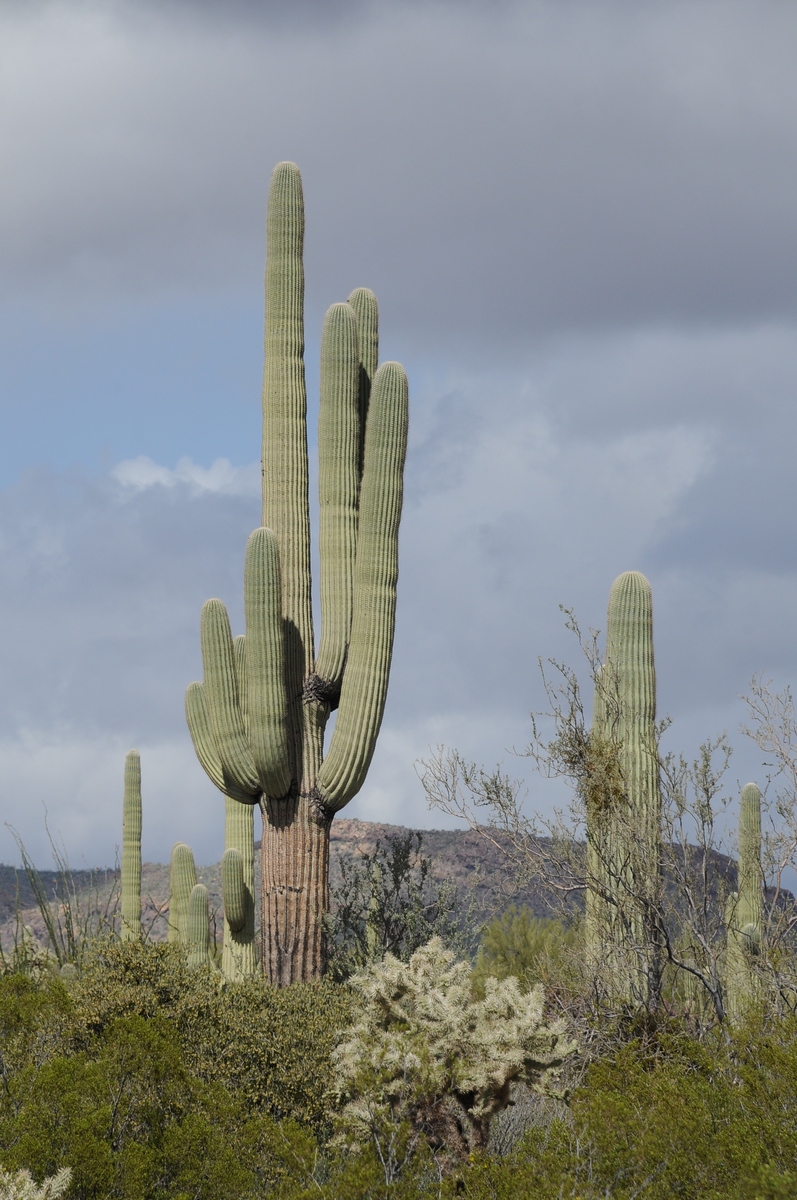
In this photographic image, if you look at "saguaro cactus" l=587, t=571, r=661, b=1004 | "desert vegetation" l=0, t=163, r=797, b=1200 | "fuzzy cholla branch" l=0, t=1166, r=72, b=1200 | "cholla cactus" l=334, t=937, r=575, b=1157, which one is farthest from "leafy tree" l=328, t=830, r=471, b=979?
"fuzzy cholla branch" l=0, t=1166, r=72, b=1200

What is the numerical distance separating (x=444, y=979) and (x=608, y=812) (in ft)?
9.91

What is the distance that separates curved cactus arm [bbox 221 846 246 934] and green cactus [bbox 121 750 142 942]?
1.99 metres

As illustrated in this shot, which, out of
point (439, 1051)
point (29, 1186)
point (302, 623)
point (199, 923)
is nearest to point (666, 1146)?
point (439, 1051)

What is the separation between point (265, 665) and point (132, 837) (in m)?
6.60

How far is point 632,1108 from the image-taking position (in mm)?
7125

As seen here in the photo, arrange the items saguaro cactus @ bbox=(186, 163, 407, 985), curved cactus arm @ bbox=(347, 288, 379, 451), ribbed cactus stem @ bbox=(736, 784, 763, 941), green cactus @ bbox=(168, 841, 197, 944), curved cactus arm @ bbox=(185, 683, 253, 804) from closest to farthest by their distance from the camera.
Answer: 1. saguaro cactus @ bbox=(186, 163, 407, 985)
2. curved cactus arm @ bbox=(185, 683, 253, 804)
3. curved cactus arm @ bbox=(347, 288, 379, 451)
4. ribbed cactus stem @ bbox=(736, 784, 763, 941)
5. green cactus @ bbox=(168, 841, 197, 944)

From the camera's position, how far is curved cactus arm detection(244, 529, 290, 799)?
1145 cm

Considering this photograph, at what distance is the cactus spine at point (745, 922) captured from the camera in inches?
431

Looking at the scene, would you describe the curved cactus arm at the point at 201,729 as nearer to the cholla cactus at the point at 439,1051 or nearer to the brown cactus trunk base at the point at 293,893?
the brown cactus trunk base at the point at 293,893

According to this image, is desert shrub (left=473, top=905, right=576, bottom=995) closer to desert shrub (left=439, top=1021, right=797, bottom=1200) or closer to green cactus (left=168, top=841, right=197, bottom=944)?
green cactus (left=168, top=841, right=197, bottom=944)

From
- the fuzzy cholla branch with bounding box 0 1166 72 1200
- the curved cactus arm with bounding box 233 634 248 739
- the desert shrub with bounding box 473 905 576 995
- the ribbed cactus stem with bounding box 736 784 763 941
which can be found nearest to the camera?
the fuzzy cholla branch with bounding box 0 1166 72 1200

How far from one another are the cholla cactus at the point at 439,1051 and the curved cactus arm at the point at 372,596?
309 centimetres

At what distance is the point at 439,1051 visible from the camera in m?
7.95

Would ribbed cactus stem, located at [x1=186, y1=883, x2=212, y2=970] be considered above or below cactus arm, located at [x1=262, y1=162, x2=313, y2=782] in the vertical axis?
below
